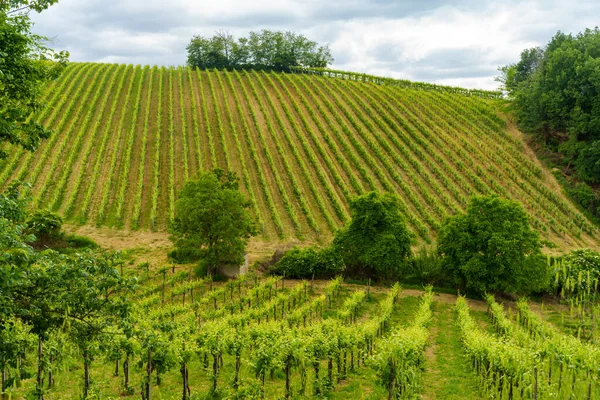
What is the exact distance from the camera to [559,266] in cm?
2919

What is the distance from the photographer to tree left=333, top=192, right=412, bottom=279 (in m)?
29.1

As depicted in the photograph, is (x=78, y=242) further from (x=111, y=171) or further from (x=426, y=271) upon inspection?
(x=426, y=271)

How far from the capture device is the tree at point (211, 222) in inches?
1086

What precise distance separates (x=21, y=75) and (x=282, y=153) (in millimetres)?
40216

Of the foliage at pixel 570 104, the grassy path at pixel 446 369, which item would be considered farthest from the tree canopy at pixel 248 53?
the grassy path at pixel 446 369

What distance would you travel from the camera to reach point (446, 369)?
16.2 metres

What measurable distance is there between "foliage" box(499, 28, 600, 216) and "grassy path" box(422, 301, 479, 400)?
3326 cm

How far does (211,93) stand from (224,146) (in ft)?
58.8

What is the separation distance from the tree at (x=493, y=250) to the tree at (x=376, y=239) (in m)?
2.79

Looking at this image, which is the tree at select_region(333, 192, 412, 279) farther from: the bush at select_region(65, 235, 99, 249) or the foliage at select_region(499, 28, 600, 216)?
the foliage at select_region(499, 28, 600, 216)

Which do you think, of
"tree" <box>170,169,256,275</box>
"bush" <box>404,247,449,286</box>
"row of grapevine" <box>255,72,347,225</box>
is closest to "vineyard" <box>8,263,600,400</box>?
"tree" <box>170,169,256,275</box>

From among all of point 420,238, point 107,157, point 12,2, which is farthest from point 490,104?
point 12,2

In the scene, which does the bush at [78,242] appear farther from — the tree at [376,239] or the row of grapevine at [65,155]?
the tree at [376,239]

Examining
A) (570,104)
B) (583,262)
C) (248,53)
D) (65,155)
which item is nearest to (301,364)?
(583,262)
